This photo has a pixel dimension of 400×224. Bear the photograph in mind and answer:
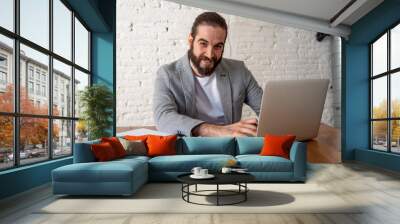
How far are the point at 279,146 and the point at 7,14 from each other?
396 cm

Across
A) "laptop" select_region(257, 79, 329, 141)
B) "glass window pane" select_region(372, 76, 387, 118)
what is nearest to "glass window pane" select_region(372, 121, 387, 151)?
"glass window pane" select_region(372, 76, 387, 118)

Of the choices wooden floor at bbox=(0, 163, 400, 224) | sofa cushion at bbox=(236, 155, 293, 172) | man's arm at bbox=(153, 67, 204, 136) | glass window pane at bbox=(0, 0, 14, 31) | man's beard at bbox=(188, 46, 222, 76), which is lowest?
wooden floor at bbox=(0, 163, 400, 224)

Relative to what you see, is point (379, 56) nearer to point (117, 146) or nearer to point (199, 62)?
point (199, 62)

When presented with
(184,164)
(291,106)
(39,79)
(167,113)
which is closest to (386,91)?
(291,106)

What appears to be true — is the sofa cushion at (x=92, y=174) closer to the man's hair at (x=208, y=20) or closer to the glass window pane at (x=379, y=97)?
the man's hair at (x=208, y=20)

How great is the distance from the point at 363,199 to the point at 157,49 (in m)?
4.70

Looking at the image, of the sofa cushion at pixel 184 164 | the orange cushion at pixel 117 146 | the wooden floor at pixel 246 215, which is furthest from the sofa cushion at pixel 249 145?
the orange cushion at pixel 117 146

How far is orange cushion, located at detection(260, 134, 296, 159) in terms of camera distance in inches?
235

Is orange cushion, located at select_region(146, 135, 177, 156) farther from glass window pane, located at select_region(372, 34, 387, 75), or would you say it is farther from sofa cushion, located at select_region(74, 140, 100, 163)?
glass window pane, located at select_region(372, 34, 387, 75)

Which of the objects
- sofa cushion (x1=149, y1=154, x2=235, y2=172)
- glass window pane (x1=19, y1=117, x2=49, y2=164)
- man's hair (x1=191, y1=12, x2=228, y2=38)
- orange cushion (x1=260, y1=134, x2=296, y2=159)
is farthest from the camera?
man's hair (x1=191, y1=12, x2=228, y2=38)

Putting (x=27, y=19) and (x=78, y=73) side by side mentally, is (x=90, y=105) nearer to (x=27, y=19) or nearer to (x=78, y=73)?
(x=78, y=73)

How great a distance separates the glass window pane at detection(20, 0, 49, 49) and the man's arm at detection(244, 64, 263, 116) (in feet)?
11.5

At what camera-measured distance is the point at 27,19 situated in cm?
519

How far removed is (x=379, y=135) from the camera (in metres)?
8.05
